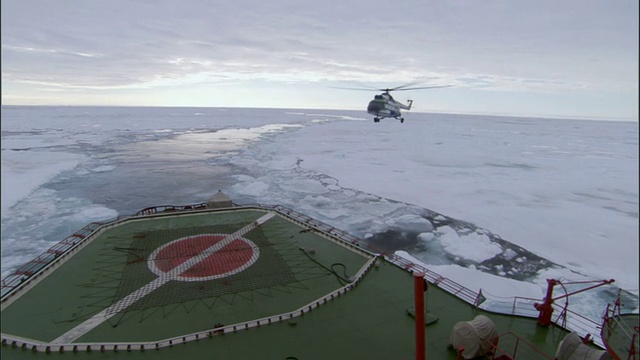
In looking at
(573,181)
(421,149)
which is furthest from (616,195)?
(421,149)

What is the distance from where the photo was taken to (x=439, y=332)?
32.9 ft

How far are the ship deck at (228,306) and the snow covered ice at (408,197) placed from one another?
148 inches

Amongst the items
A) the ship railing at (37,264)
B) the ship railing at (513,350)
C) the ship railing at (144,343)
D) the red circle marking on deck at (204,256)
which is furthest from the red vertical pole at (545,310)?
the ship railing at (37,264)

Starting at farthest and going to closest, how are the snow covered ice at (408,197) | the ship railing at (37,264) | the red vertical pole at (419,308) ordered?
the snow covered ice at (408,197) → the ship railing at (37,264) → the red vertical pole at (419,308)

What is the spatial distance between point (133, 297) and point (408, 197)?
83.1 ft

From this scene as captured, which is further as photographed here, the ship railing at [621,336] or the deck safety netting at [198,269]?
the deck safety netting at [198,269]

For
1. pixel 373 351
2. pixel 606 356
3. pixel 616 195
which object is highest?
pixel 606 356

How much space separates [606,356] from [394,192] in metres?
27.5

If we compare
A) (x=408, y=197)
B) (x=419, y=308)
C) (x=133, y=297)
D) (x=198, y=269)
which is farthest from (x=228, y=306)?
(x=408, y=197)

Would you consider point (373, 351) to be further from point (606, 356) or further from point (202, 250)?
point (202, 250)

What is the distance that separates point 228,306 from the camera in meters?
10.8

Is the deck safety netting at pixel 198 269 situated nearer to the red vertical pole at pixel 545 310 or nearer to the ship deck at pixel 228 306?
the ship deck at pixel 228 306

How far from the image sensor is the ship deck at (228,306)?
9.16 metres

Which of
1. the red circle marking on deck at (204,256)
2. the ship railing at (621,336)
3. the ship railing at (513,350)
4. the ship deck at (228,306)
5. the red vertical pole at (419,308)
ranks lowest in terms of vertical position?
the ship railing at (513,350)
